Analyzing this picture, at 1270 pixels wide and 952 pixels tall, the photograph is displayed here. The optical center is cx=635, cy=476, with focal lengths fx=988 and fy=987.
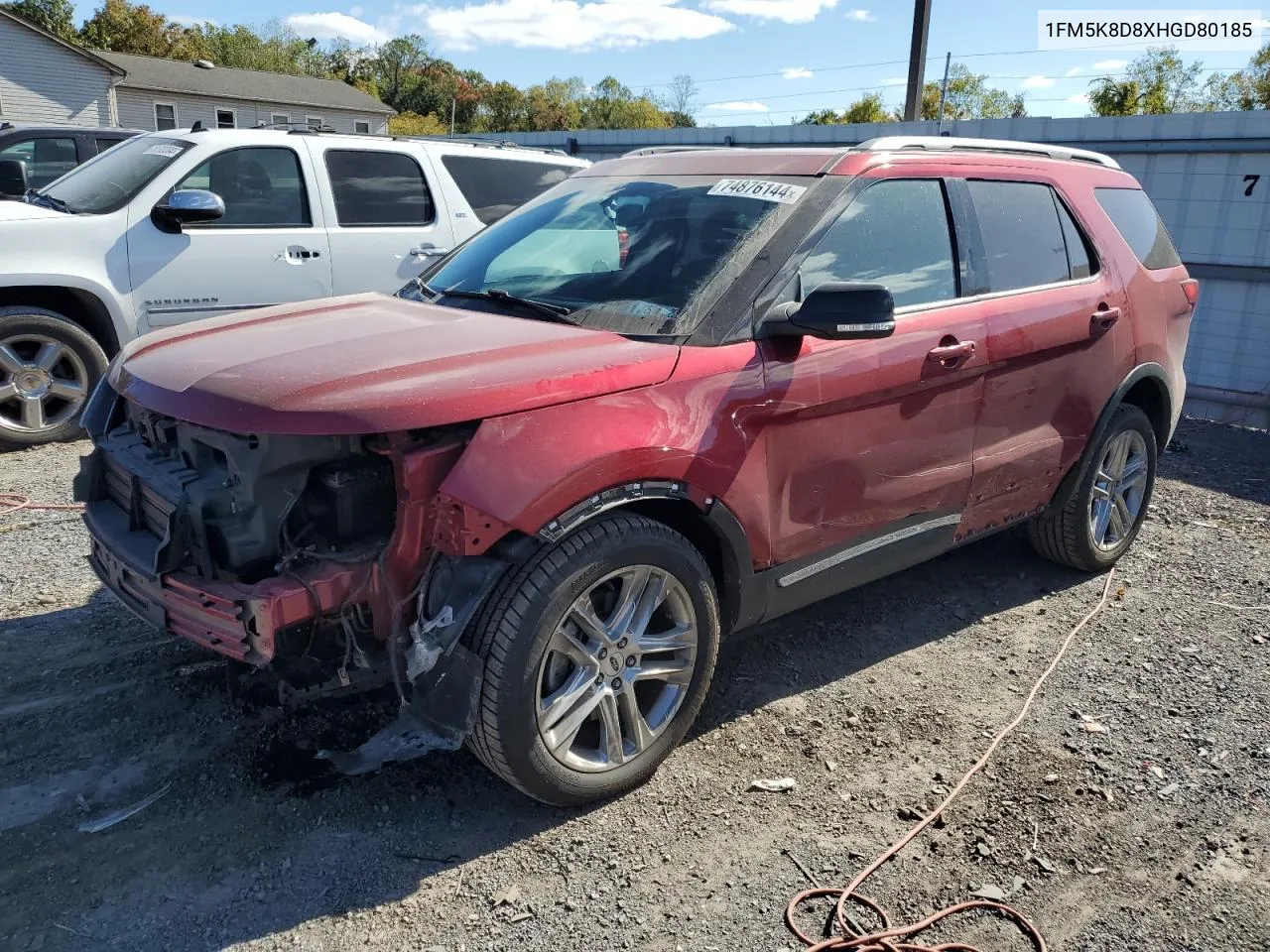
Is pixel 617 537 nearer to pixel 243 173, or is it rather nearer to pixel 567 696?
pixel 567 696

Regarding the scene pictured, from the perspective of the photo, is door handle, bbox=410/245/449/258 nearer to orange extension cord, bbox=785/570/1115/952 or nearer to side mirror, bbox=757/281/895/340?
side mirror, bbox=757/281/895/340

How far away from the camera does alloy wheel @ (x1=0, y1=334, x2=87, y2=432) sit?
20.3 feet

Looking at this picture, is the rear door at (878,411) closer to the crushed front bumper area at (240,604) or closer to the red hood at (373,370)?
the red hood at (373,370)

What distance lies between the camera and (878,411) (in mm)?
3473

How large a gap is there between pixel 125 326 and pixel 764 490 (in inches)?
197

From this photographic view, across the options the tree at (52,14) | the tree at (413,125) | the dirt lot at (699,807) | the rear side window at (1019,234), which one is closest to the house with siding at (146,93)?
the tree at (413,125)

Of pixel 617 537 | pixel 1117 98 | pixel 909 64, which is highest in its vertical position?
pixel 1117 98

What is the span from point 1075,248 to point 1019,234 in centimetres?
44

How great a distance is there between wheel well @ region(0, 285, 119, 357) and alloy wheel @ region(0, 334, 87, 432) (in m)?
0.25

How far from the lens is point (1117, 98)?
47719 millimetres

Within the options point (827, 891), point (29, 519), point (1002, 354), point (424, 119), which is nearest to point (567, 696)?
point (827, 891)

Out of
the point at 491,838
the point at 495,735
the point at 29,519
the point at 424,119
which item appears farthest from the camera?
the point at 424,119

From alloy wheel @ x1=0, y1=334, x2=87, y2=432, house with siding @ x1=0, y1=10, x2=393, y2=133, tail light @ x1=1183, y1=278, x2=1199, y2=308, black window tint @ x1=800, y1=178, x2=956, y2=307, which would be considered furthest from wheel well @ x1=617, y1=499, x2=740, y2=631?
house with siding @ x1=0, y1=10, x2=393, y2=133

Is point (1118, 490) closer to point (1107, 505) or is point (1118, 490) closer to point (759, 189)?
point (1107, 505)
